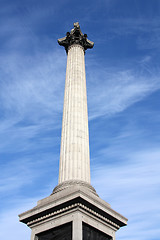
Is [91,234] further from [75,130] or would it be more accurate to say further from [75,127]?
[75,127]

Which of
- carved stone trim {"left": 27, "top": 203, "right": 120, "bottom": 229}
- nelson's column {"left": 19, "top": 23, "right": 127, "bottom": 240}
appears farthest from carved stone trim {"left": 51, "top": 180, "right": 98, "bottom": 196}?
carved stone trim {"left": 27, "top": 203, "right": 120, "bottom": 229}

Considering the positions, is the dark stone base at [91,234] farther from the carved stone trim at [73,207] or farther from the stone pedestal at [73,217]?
the carved stone trim at [73,207]

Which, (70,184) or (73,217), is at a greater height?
(70,184)

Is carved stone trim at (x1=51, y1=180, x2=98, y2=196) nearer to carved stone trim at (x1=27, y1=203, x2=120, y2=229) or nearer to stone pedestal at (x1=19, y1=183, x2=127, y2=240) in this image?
stone pedestal at (x1=19, y1=183, x2=127, y2=240)

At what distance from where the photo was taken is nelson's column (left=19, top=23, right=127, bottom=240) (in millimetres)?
18906

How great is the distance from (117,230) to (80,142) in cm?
737

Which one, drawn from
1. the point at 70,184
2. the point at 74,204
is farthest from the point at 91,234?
the point at 70,184

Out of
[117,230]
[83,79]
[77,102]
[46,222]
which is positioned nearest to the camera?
[46,222]

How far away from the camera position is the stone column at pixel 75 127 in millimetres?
22703

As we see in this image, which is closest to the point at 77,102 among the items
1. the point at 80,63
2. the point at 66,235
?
the point at 80,63

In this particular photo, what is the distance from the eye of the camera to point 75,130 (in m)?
24.8

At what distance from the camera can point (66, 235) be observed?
18.8m

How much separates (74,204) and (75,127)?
25.2 ft

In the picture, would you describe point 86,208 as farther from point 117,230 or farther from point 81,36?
point 81,36
